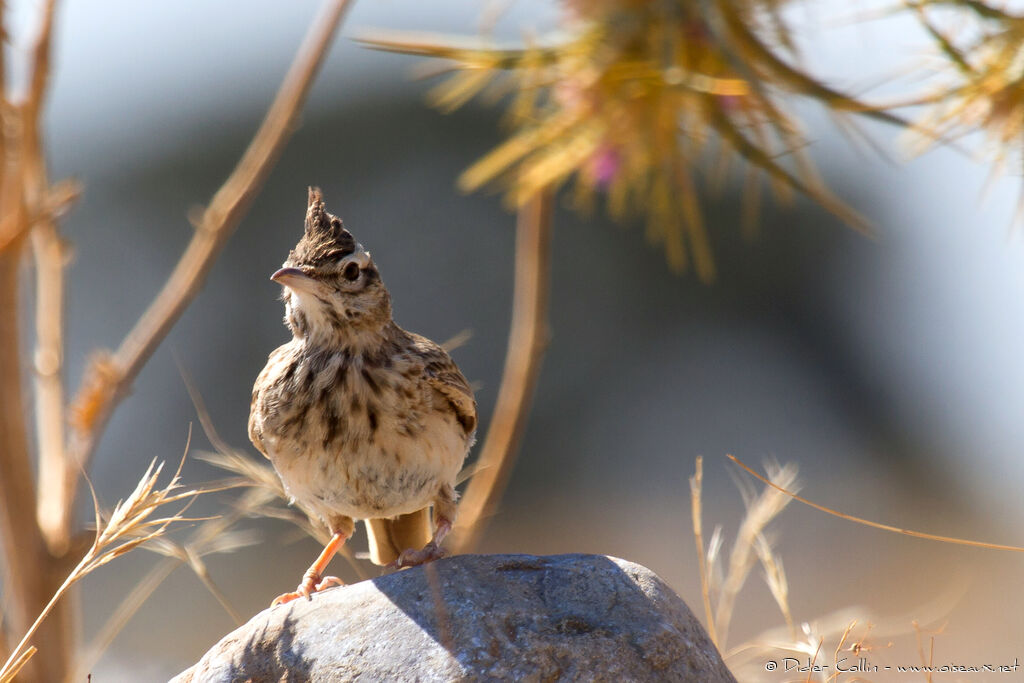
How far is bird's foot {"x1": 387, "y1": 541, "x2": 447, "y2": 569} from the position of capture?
4.02m

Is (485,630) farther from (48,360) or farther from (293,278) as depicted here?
(48,360)

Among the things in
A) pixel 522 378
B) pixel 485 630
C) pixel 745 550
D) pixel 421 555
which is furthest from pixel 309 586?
pixel 745 550

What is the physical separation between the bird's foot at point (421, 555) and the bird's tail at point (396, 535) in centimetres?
54

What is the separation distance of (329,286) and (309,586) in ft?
3.40

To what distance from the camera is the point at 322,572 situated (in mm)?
4336

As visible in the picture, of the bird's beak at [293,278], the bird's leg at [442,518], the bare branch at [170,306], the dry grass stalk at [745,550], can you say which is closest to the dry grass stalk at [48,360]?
the bare branch at [170,306]

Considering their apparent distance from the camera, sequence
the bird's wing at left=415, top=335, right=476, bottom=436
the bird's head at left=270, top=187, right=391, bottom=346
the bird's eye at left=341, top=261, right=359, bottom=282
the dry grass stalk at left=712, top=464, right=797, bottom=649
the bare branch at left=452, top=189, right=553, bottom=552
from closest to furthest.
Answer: the bird's head at left=270, top=187, right=391, bottom=346 → the bird's eye at left=341, top=261, right=359, bottom=282 → the bird's wing at left=415, top=335, right=476, bottom=436 → the dry grass stalk at left=712, top=464, right=797, bottom=649 → the bare branch at left=452, top=189, right=553, bottom=552

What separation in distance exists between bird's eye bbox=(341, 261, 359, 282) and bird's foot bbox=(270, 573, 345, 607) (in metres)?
1.04

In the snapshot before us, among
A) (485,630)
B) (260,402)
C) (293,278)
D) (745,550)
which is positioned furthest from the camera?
(745,550)

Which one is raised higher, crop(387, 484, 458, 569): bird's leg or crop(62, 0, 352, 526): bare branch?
crop(62, 0, 352, 526): bare branch

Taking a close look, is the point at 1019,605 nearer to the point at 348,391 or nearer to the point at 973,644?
the point at 973,644

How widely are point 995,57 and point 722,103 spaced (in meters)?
0.95

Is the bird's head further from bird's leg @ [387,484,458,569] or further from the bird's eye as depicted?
bird's leg @ [387,484,458,569]

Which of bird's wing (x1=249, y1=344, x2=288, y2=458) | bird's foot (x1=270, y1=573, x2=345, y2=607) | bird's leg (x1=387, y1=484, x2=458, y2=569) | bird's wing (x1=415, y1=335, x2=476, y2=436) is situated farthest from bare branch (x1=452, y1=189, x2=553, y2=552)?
bird's wing (x1=249, y1=344, x2=288, y2=458)
